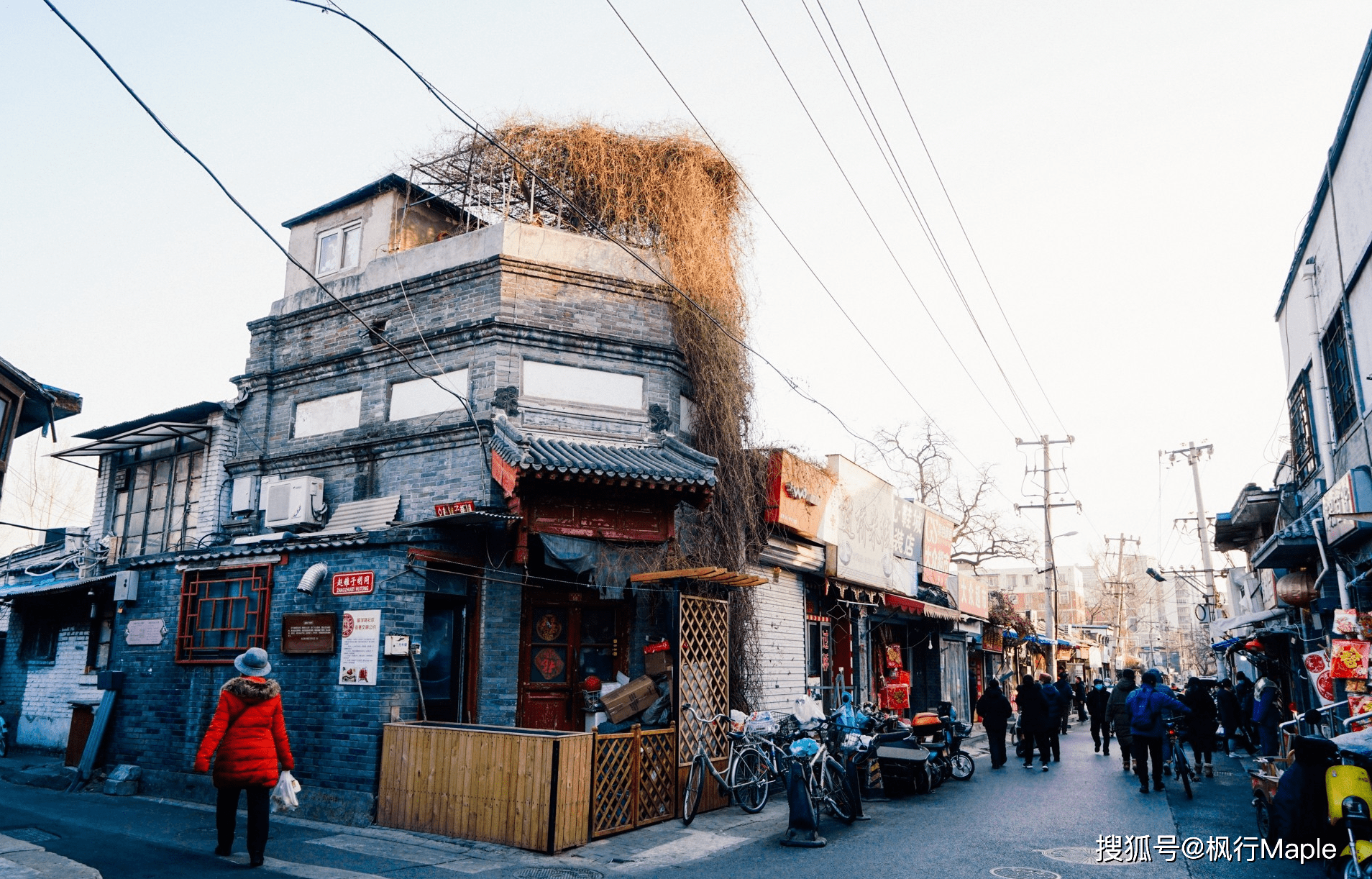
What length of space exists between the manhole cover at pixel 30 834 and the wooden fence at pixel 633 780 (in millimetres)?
5483

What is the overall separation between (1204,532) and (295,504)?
33.9 metres

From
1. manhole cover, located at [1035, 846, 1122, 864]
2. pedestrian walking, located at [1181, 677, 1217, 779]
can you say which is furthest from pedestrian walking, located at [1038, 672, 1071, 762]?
manhole cover, located at [1035, 846, 1122, 864]

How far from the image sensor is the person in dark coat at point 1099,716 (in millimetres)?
18938

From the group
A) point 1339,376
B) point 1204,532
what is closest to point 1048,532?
point 1204,532

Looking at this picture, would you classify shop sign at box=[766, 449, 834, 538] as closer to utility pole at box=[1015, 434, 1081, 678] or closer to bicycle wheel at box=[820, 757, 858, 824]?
bicycle wheel at box=[820, 757, 858, 824]

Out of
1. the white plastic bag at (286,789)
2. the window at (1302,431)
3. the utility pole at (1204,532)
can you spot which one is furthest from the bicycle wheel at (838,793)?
the utility pole at (1204,532)

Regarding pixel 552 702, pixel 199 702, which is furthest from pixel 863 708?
pixel 199 702

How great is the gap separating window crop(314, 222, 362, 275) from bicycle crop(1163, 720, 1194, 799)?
1513cm

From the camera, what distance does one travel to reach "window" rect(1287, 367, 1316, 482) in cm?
1628

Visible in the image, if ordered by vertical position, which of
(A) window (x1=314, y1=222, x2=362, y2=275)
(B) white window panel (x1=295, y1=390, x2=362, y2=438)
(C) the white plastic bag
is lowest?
(C) the white plastic bag

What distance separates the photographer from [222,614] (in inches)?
503

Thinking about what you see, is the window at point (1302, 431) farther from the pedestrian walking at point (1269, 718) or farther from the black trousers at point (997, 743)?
the black trousers at point (997, 743)

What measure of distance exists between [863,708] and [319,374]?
10.8 m

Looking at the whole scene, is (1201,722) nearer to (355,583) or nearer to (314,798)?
(355,583)
